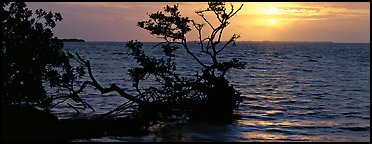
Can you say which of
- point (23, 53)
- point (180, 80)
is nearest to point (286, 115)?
point (180, 80)

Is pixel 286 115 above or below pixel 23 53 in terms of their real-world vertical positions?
below

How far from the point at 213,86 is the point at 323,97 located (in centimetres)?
1699

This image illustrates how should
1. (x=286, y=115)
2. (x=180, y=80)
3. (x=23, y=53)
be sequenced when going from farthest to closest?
(x=286, y=115), (x=180, y=80), (x=23, y=53)

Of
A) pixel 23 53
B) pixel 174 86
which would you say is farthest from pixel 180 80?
pixel 23 53

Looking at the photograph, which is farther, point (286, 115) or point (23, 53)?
point (286, 115)

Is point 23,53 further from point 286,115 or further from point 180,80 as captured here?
point 286,115

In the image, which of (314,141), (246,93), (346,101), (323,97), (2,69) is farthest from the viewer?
(246,93)

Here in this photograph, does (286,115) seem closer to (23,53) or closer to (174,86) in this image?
(174,86)

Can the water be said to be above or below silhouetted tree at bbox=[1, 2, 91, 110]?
below

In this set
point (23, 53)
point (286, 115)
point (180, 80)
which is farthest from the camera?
point (286, 115)

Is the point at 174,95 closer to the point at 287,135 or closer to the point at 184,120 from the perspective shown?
the point at 184,120

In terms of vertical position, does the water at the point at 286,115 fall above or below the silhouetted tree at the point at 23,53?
below

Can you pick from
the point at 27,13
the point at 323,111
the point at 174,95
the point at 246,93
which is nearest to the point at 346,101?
the point at 323,111

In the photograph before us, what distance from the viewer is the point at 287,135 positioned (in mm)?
21922
